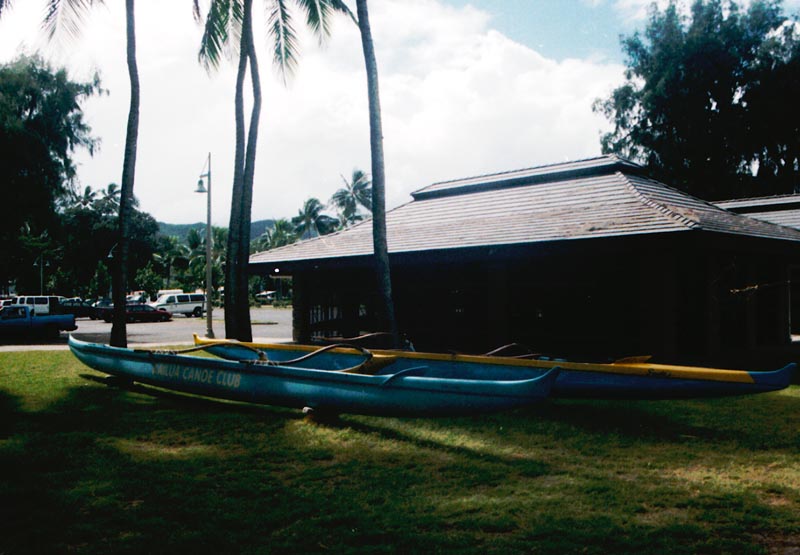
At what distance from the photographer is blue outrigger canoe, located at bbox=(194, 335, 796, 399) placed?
7.31 meters

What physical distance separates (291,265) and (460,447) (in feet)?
40.8

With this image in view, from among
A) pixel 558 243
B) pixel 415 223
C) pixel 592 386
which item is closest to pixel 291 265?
pixel 415 223

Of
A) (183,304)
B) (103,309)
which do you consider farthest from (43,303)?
(183,304)

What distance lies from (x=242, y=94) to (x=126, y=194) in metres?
4.02

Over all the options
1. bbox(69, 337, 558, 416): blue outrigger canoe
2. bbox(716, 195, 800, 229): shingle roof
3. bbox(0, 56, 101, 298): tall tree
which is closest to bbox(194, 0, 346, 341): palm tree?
bbox(69, 337, 558, 416): blue outrigger canoe

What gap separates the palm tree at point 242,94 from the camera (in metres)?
15.5

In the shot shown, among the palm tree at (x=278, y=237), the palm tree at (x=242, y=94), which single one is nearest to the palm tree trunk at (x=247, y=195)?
the palm tree at (x=242, y=94)

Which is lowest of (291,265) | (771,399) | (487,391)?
(771,399)

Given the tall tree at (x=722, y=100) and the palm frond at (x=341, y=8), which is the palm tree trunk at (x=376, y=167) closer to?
the palm frond at (x=341, y=8)

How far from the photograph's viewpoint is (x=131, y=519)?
4.36 m

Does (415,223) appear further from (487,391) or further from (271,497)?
(271,497)

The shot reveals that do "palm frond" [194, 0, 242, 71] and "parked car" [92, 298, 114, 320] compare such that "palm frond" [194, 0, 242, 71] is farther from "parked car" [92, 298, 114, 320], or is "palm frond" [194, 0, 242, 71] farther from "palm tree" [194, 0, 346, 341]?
"parked car" [92, 298, 114, 320]

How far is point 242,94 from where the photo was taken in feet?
54.3

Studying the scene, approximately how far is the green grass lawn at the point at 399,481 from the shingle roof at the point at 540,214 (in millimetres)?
4897
